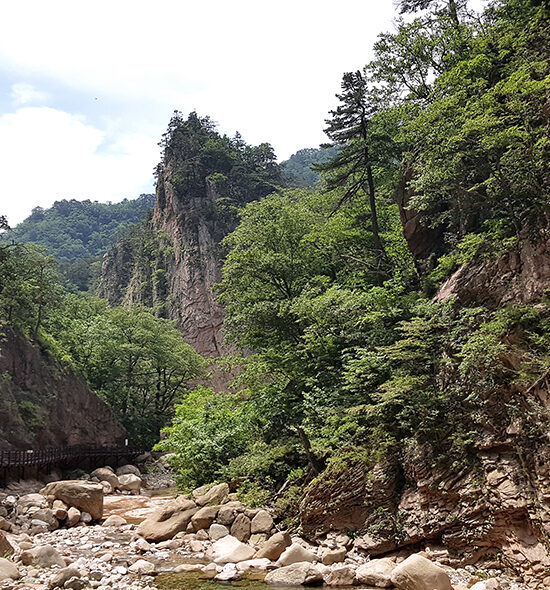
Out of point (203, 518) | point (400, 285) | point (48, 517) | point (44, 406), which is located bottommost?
point (48, 517)

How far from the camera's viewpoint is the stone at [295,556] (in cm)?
1066

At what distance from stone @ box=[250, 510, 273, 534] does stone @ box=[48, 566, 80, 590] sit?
4722 mm

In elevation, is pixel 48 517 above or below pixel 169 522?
below

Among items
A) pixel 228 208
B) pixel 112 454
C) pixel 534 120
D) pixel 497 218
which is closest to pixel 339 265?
pixel 497 218

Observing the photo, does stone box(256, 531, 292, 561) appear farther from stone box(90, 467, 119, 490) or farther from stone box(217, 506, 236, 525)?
stone box(90, 467, 119, 490)

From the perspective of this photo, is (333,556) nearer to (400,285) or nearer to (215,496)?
(215,496)

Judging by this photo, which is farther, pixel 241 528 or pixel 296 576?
pixel 241 528

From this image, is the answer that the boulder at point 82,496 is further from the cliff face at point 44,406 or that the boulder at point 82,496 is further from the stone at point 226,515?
the cliff face at point 44,406

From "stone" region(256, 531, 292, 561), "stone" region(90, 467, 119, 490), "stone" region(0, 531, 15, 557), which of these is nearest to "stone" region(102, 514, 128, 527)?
"stone" region(0, 531, 15, 557)

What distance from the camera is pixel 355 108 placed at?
20656mm

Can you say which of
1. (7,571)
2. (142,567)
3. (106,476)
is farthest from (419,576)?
(106,476)

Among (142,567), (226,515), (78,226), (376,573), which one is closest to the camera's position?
(376,573)

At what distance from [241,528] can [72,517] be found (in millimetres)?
7637

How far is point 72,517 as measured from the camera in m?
16.9
